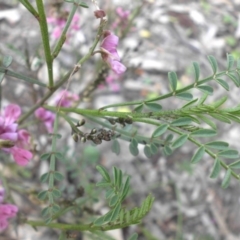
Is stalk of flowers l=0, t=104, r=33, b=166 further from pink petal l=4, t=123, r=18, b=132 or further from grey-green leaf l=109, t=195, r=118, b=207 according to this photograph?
grey-green leaf l=109, t=195, r=118, b=207

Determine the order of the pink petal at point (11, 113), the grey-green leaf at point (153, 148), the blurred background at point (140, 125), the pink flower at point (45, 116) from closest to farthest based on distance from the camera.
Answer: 1. the grey-green leaf at point (153, 148)
2. the pink petal at point (11, 113)
3. the pink flower at point (45, 116)
4. the blurred background at point (140, 125)

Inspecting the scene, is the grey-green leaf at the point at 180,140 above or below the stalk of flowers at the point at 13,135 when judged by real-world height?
above

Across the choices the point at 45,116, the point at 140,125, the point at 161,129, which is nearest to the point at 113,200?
the point at 161,129

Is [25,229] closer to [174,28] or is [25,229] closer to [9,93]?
[9,93]

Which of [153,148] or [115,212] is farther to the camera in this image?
[153,148]

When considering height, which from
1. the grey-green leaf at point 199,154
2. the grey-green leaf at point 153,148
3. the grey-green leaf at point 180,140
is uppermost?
the grey-green leaf at point 180,140

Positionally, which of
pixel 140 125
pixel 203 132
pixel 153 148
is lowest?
pixel 140 125

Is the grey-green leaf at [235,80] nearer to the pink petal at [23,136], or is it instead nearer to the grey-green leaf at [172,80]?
the grey-green leaf at [172,80]

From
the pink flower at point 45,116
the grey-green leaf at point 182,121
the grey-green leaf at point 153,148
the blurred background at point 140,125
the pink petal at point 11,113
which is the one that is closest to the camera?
the grey-green leaf at point 182,121

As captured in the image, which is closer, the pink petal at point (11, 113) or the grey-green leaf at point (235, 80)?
the grey-green leaf at point (235, 80)

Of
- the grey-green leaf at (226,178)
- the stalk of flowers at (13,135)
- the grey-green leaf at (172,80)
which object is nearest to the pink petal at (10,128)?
the stalk of flowers at (13,135)

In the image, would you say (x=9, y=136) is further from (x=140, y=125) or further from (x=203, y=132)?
(x=140, y=125)
